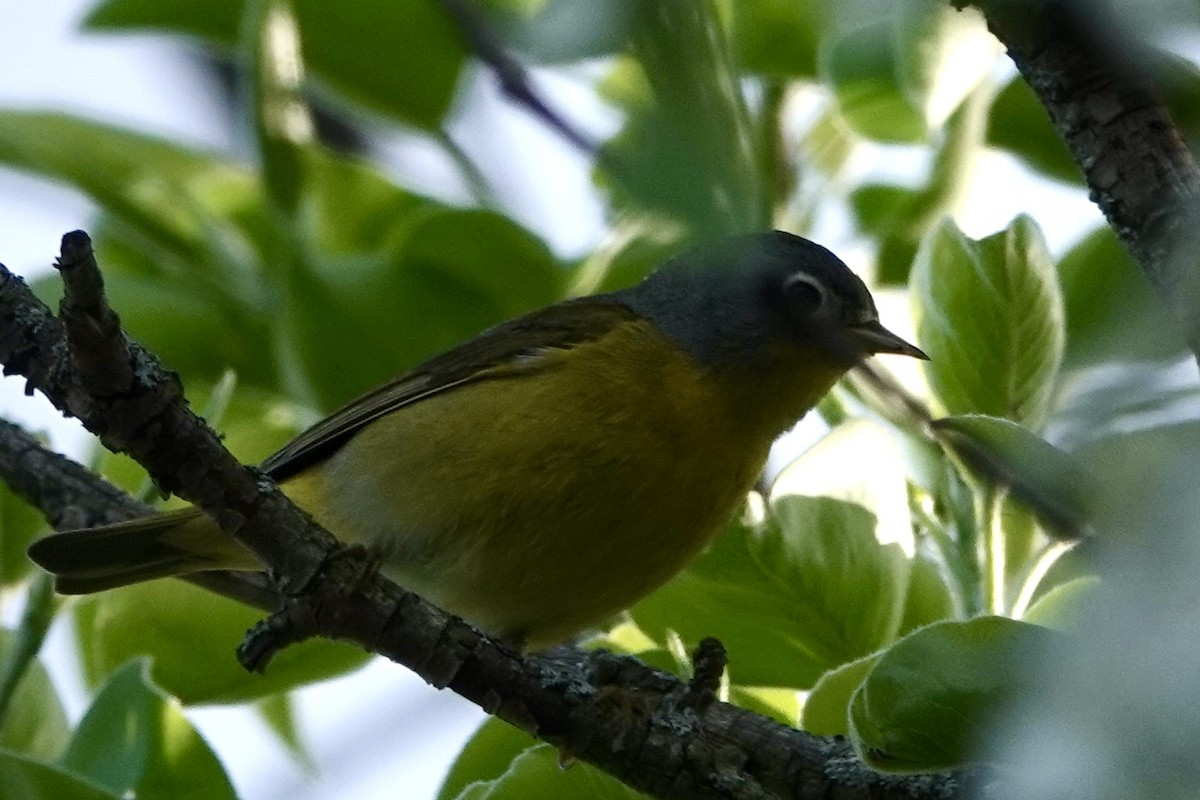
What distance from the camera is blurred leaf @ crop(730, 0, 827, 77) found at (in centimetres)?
273

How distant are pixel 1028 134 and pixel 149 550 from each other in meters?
2.21

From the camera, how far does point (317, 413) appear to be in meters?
3.28

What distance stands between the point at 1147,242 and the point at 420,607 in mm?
1303

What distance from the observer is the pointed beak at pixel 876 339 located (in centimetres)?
311

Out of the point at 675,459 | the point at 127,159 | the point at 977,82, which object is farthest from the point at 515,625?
the point at 977,82

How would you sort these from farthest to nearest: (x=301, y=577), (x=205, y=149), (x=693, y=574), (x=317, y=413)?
(x=205, y=149), (x=317, y=413), (x=693, y=574), (x=301, y=577)

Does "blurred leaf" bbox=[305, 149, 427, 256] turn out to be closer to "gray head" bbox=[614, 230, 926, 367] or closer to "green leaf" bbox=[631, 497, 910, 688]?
"gray head" bbox=[614, 230, 926, 367]

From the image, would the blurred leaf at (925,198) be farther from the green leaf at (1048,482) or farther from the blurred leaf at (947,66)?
the green leaf at (1048,482)

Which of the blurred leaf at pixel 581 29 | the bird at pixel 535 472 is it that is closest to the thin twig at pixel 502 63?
Result: the blurred leaf at pixel 581 29

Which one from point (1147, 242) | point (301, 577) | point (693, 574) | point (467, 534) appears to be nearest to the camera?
point (1147, 242)

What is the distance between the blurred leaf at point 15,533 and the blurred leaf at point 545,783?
1.70 metres

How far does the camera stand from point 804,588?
232 centimetres

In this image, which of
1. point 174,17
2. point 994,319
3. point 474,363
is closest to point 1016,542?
point 994,319

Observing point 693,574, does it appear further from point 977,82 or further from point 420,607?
point 977,82
